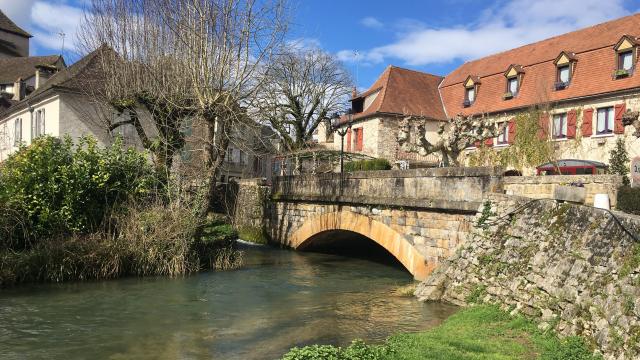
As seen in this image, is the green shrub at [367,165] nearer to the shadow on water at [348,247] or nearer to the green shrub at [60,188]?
the shadow on water at [348,247]

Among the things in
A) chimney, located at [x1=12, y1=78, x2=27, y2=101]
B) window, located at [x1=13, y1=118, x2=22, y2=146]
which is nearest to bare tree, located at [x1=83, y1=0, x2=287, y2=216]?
window, located at [x1=13, y1=118, x2=22, y2=146]

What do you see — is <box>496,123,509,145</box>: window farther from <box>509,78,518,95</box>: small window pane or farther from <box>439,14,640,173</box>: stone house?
<box>509,78,518,95</box>: small window pane

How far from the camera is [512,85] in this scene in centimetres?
3033

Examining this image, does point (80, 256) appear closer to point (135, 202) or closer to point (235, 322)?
point (135, 202)

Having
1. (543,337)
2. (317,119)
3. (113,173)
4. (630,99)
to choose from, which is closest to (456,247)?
(543,337)

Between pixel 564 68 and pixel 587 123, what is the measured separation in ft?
13.2

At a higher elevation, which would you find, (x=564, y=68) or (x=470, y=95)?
(x=564, y=68)

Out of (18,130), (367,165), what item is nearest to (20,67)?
(18,130)

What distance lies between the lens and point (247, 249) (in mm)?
20219

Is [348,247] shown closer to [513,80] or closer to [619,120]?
[619,120]

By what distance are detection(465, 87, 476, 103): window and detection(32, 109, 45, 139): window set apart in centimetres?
2419

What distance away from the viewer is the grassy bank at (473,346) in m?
5.88

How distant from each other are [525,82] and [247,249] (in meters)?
19.0

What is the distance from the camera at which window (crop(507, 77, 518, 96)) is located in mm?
29928
